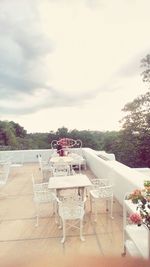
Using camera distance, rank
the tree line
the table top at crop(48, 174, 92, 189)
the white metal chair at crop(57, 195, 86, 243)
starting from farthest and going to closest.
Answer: the tree line < the table top at crop(48, 174, 92, 189) < the white metal chair at crop(57, 195, 86, 243)

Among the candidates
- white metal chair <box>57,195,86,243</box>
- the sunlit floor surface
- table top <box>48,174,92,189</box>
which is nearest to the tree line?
the sunlit floor surface

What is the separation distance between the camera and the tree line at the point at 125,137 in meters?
20.0

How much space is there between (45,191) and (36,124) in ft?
47.8

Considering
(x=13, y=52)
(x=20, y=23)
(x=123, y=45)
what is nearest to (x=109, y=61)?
(x=123, y=45)

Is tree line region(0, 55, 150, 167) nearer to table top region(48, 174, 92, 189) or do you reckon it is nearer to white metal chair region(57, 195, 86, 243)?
table top region(48, 174, 92, 189)

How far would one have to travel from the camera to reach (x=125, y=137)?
20844mm

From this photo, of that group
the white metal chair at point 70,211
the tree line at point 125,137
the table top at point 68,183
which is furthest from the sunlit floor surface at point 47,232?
the tree line at point 125,137

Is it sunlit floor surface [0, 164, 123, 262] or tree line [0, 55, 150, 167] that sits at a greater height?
tree line [0, 55, 150, 167]

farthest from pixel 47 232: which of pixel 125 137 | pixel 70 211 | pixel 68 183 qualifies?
pixel 125 137

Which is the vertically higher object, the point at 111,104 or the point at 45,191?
the point at 111,104

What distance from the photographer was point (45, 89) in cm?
1538

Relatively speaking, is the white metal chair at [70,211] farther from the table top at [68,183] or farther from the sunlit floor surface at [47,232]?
the table top at [68,183]

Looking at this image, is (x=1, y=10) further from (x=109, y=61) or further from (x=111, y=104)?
(x=111, y=104)

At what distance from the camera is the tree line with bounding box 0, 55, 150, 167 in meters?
20.0
